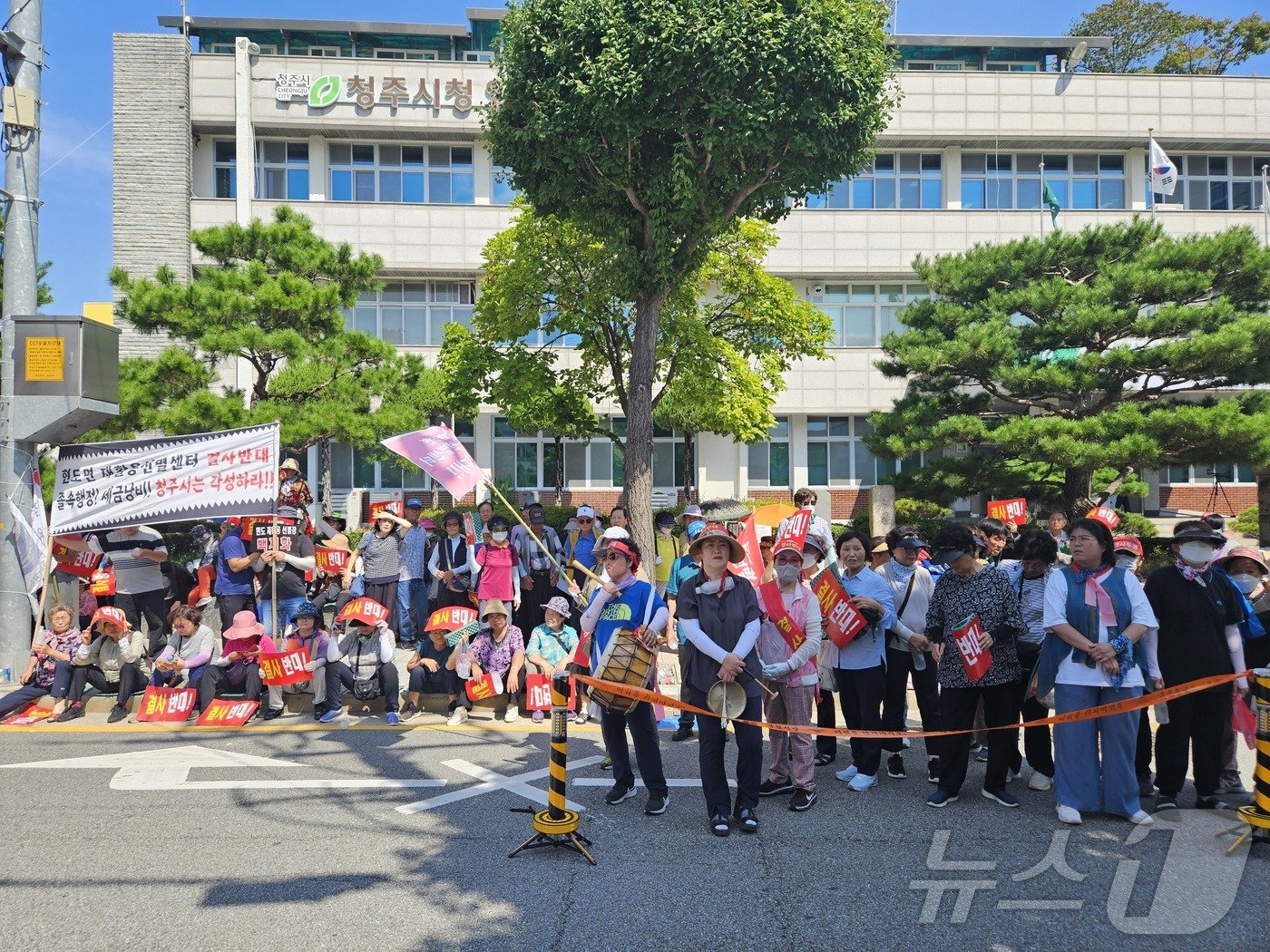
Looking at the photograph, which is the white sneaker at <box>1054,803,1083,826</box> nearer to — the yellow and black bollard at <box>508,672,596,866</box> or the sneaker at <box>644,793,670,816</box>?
the sneaker at <box>644,793,670,816</box>

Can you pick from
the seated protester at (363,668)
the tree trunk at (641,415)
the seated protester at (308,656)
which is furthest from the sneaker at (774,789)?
the tree trunk at (641,415)

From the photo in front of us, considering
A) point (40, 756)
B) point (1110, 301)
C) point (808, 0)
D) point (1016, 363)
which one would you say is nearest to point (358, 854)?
point (40, 756)

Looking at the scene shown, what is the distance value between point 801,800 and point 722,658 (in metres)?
1.29

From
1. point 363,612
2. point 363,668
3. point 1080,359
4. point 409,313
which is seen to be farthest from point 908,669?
point 409,313

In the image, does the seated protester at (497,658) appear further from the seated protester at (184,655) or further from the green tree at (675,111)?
the green tree at (675,111)

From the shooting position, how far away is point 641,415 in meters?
15.5

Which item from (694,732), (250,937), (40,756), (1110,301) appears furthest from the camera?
(1110,301)

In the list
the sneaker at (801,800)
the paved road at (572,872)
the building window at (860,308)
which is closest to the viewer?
the paved road at (572,872)

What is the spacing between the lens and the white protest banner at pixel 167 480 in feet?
32.3

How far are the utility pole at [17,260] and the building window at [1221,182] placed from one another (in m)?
32.0

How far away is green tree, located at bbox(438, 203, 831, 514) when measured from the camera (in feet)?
62.1

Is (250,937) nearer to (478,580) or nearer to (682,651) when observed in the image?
(682,651)

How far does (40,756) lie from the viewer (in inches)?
301

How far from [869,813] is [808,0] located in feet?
35.5
